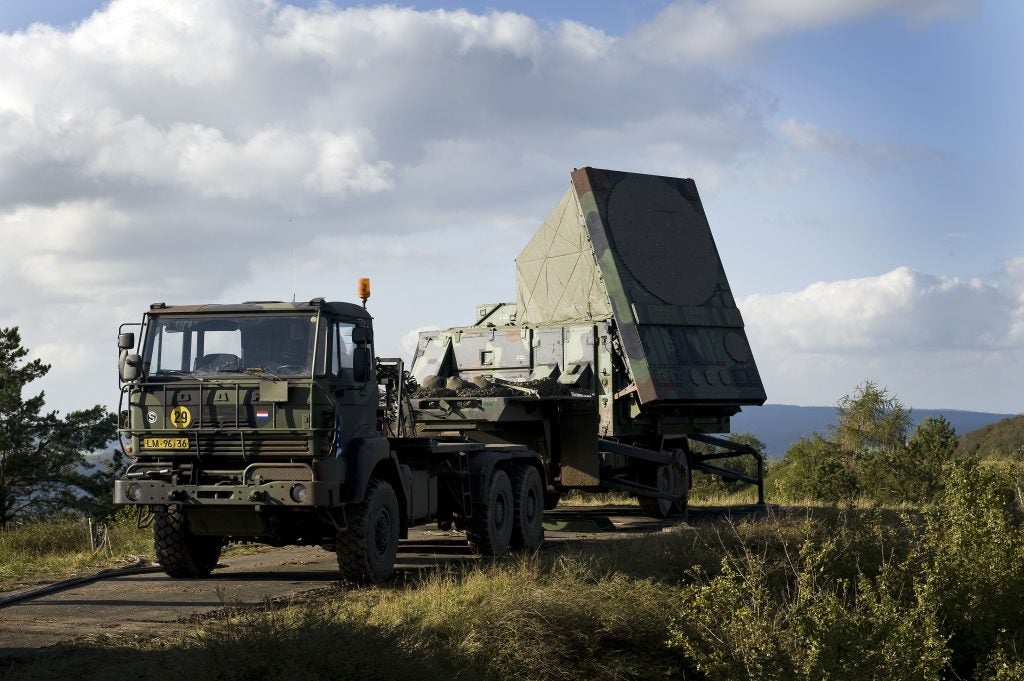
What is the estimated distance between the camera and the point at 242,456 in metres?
11.5

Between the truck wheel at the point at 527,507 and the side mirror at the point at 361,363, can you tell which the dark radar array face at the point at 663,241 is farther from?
the side mirror at the point at 361,363

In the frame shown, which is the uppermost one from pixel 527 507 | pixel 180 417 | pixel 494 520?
pixel 180 417

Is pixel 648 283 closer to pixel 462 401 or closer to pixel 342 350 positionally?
pixel 462 401

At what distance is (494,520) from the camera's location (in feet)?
46.6

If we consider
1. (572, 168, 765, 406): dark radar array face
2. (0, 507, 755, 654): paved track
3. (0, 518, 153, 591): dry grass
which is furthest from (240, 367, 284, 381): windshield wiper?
(572, 168, 765, 406): dark radar array face

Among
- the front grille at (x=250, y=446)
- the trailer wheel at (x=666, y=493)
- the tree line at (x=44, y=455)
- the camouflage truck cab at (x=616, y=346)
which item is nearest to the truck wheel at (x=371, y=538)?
the front grille at (x=250, y=446)

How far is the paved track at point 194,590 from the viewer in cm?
961

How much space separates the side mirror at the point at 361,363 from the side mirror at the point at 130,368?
1.96 meters

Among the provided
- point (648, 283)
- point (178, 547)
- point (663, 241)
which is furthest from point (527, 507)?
point (663, 241)

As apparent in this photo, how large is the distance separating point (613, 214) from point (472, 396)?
4648 millimetres

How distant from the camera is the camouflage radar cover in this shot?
61.4ft

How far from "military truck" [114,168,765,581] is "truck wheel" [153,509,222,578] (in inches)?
0.8

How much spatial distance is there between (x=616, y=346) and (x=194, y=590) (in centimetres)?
842

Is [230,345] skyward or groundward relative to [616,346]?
groundward
